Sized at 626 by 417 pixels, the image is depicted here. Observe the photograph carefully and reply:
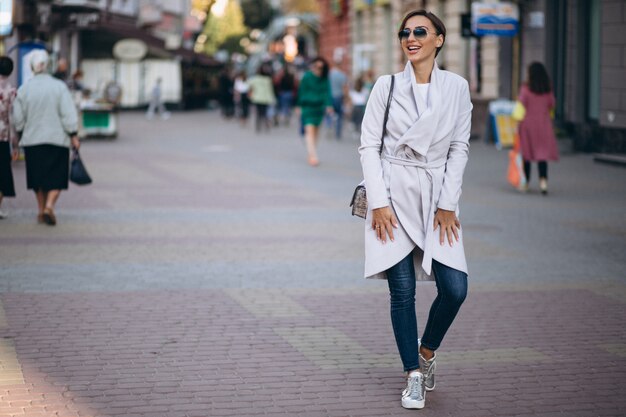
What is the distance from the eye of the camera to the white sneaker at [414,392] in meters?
5.51

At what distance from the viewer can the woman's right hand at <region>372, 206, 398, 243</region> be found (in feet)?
17.8

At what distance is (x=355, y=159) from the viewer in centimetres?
2161

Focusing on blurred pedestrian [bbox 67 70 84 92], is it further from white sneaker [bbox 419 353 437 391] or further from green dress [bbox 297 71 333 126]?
white sneaker [bbox 419 353 437 391]

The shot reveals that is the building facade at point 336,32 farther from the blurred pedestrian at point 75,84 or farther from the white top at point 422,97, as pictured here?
the white top at point 422,97

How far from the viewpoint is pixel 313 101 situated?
66.4 feet

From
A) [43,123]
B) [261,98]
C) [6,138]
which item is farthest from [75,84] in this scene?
[43,123]

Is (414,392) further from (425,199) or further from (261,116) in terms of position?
(261,116)

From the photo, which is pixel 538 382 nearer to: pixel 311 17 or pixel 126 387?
pixel 126 387

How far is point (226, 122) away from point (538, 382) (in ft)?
112

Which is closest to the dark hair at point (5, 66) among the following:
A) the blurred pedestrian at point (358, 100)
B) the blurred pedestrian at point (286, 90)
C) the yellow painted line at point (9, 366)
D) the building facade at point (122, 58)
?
the yellow painted line at point (9, 366)

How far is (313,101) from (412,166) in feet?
48.6

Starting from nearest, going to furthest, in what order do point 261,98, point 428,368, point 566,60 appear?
point 428,368 < point 566,60 < point 261,98

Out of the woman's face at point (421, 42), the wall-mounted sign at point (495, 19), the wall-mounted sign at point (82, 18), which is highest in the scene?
the wall-mounted sign at point (82, 18)

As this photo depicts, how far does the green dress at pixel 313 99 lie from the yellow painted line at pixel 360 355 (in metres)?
13.3
